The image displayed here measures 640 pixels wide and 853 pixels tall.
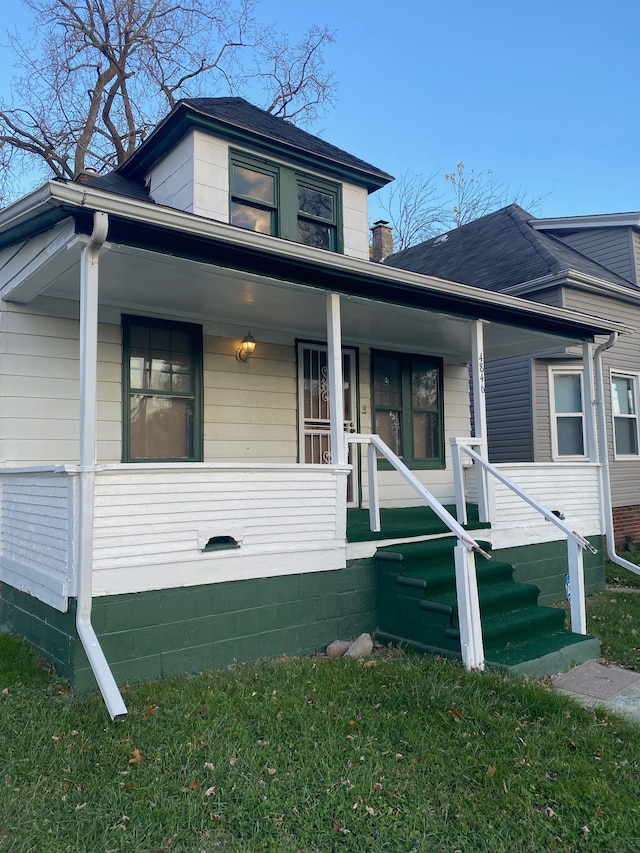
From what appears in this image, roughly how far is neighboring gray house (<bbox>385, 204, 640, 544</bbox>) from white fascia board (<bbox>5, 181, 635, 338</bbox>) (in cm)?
364

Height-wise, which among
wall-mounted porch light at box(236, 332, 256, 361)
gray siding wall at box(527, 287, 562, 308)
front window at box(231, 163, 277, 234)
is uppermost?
front window at box(231, 163, 277, 234)

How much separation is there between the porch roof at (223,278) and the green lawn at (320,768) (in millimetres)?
3017

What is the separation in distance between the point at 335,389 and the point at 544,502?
3.27 metres

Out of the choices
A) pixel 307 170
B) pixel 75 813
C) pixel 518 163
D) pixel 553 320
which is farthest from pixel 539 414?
pixel 518 163

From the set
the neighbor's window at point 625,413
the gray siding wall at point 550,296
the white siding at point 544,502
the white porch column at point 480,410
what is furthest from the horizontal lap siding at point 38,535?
the neighbor's window at point 625,413

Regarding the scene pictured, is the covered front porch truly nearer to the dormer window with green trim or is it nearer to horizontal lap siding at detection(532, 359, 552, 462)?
the dormer window with green trim

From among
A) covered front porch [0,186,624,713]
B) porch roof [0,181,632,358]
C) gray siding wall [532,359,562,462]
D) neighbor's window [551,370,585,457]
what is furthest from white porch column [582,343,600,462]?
neighbor's window [551,370,585,457]

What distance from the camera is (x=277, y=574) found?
504cm

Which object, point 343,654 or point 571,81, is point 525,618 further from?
point 571,81

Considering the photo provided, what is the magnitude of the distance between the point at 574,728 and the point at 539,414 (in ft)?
25.4

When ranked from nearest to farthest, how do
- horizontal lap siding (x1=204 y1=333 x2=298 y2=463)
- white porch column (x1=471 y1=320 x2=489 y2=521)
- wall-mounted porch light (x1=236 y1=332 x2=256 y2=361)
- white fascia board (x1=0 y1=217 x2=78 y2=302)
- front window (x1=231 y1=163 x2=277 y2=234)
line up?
white fascia board (x1=0 y1=217 x2=78 y2=302), white porch column (x1=471 y1=320 x2=489 y2=521), horizontal lap siding (x1=204 y1=333 x2=298 y2=463), wall-mounted porch light (x1=236 y1=332 x2=256 y2=361), front window (x1=231 y1=163 x2=277 y2=234)

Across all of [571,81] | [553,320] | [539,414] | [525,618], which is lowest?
[525,618]

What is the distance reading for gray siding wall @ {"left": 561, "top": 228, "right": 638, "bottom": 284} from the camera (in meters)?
12.7

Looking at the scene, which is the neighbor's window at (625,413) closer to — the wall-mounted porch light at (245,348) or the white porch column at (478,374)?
the white porch column at (478,374)
